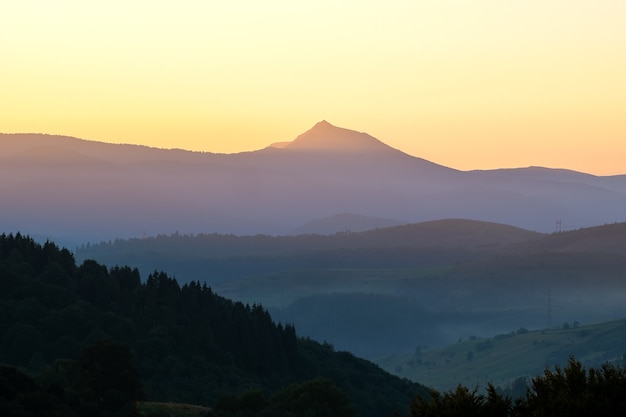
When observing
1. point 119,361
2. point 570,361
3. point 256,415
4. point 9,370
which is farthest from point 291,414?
point 570,361

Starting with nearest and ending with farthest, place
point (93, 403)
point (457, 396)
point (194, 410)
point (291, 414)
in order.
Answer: point (457, 396)
point (93, 403)
point (194, 410)
point (291, 414)

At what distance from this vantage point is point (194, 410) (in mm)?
177500

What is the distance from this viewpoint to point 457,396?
75.0 meters

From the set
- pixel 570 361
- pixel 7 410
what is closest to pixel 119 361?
pixel 7 410

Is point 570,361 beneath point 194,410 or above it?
above

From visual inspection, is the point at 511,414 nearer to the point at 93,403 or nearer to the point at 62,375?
the point at 93,403

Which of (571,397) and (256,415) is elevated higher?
(571,397)

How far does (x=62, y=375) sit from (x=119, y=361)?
66.6 ft

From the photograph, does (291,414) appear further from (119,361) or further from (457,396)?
(457,396)

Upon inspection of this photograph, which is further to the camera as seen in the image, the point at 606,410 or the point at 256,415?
the point at 256,415

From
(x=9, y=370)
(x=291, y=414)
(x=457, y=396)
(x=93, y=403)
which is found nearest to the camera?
(x=457, y=396)

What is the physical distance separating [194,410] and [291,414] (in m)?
20.0

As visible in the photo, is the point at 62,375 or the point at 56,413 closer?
the point at 56,413

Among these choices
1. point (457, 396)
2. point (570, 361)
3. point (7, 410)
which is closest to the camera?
point (457, 396)
